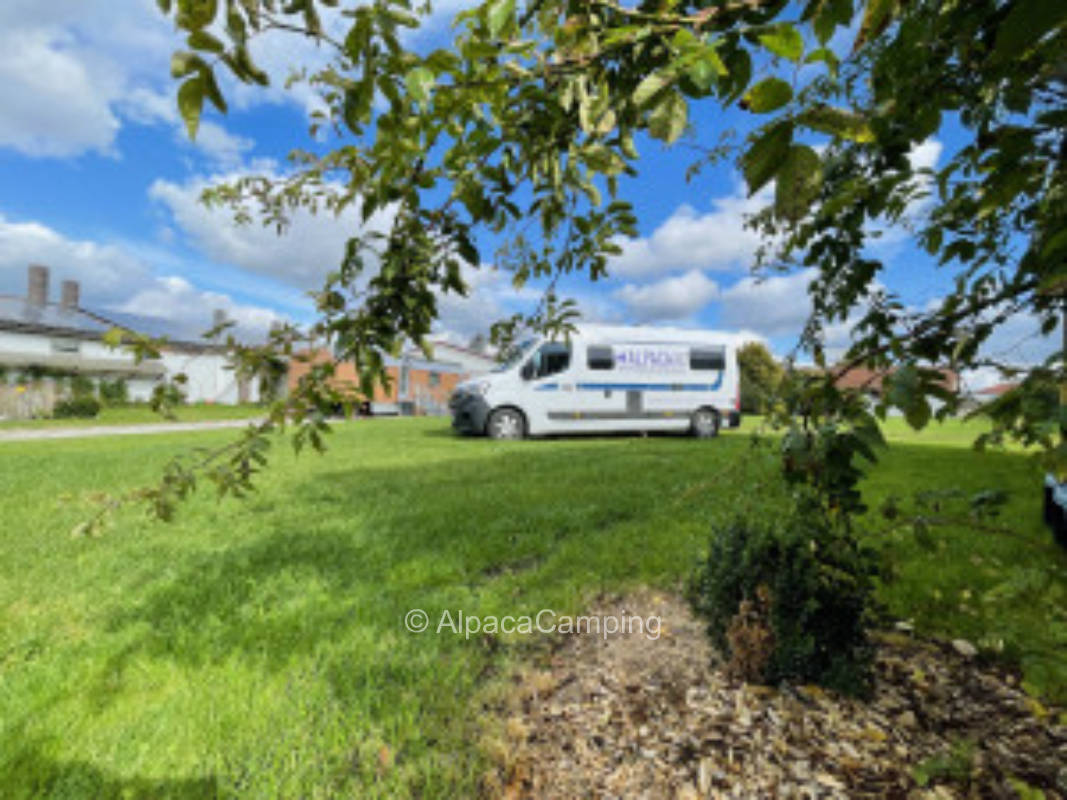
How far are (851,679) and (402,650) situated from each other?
1640 millimetres

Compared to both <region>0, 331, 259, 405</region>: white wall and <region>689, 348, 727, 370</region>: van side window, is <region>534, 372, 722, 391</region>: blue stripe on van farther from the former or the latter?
<region>0, 331, 259, 405</region>: white wall

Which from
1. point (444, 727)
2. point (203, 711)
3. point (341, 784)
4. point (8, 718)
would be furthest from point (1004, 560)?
point (8, 718)

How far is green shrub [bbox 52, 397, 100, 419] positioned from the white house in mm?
570

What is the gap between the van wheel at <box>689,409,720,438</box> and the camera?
1205 cm

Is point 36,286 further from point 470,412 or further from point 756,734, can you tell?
point 756,734

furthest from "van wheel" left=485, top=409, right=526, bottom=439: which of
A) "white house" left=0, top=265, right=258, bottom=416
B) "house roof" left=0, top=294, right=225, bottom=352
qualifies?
"house roof" left=0, top=294, right=225, bottom=352

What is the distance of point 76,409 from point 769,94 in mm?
25091

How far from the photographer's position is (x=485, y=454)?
8.11 meters

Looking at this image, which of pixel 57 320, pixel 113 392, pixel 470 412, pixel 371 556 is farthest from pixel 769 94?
pixel 57 320

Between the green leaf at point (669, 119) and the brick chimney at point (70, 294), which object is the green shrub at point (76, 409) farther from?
the green leaf at point (669, 119)

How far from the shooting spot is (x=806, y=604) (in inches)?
68.3

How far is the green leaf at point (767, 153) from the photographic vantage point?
644 millimetres

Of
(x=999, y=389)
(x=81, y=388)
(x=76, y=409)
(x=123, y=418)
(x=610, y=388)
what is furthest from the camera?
(x=81, y=388)

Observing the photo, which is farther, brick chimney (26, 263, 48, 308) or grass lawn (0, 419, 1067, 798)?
brick chimney (26, 263, 48, 308)
